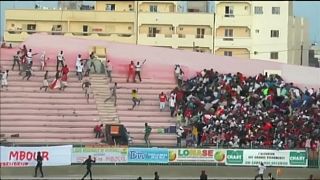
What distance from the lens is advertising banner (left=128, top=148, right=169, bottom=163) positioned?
27.0 metres

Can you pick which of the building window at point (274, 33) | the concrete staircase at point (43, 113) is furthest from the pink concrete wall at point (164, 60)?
the building window at point (274, 33)

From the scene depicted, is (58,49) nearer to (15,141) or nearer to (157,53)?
(157,53)

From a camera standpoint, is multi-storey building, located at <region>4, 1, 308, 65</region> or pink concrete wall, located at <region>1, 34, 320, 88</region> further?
multi-storey building, located at <region>4, 1, 308, 65</region>

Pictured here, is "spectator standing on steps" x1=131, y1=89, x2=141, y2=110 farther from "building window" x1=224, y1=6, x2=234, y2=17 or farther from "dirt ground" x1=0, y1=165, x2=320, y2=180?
"building window" x1=224, y1=6, x2=234, y2=17

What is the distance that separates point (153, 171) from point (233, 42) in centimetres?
3214

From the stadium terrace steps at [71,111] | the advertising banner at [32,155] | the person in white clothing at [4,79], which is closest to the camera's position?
the advertising banner at [32,155]

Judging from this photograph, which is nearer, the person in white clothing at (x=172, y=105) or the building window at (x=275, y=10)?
the person in white clothing at (x=172, y=105)

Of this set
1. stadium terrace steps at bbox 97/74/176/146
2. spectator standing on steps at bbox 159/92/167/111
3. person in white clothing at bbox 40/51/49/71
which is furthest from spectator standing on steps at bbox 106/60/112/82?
spectator standing on steps at bbox 159/92/167/111

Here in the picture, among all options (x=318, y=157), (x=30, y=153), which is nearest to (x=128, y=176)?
(x=30, y=153)

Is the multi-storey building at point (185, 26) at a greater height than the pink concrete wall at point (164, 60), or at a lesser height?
greater

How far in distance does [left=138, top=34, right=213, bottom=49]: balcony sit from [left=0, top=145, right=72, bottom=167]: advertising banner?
31.5 metres

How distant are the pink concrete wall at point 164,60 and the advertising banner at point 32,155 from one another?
346 inches

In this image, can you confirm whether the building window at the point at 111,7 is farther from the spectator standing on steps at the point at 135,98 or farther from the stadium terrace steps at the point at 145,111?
the spectator standing on steps at the point at 135,98

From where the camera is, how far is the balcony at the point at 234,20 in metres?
58.1
